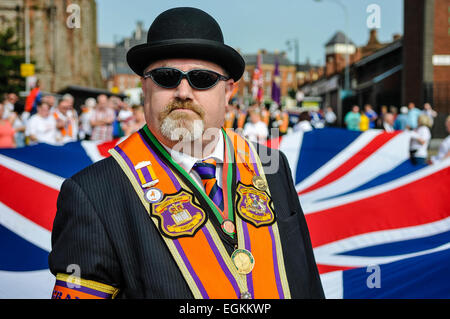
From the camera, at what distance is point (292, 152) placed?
669 centimetres

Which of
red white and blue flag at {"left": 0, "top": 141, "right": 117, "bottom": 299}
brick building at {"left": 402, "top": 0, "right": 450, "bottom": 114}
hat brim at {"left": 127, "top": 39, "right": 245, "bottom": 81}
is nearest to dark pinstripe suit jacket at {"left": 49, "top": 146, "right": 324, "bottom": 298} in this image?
hat brim at {"left": 127, "top": 39, "right": 245, "bottom": 81}

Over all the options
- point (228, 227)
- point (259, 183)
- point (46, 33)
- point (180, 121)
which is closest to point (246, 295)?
point (228, 227)

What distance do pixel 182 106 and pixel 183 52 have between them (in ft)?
0.64

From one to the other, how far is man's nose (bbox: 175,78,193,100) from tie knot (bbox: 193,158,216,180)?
0.29 m

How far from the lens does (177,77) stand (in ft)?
5.85

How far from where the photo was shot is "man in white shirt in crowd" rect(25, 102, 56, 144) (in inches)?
340

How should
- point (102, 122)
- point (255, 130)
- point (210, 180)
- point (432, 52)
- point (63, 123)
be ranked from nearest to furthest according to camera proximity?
1. point (210, 180)
2. point (63, 123)
3. point (102, 122)
4. point (255, 130)
5. point (432, 52)

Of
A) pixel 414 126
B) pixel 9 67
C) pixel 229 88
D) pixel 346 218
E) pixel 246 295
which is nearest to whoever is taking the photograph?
pixel 246 295

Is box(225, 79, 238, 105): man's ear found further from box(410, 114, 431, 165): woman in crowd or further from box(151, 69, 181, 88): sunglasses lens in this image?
box(410, 114, 431, 165): woman in crowd

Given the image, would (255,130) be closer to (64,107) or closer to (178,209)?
(64,107)

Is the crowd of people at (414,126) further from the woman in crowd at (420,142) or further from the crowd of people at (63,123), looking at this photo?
the crowd of people at (63,123)

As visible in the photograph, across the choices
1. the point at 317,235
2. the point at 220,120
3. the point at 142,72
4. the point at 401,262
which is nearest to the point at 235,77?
the point at 220,120

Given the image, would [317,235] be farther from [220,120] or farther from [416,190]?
[220,120]
